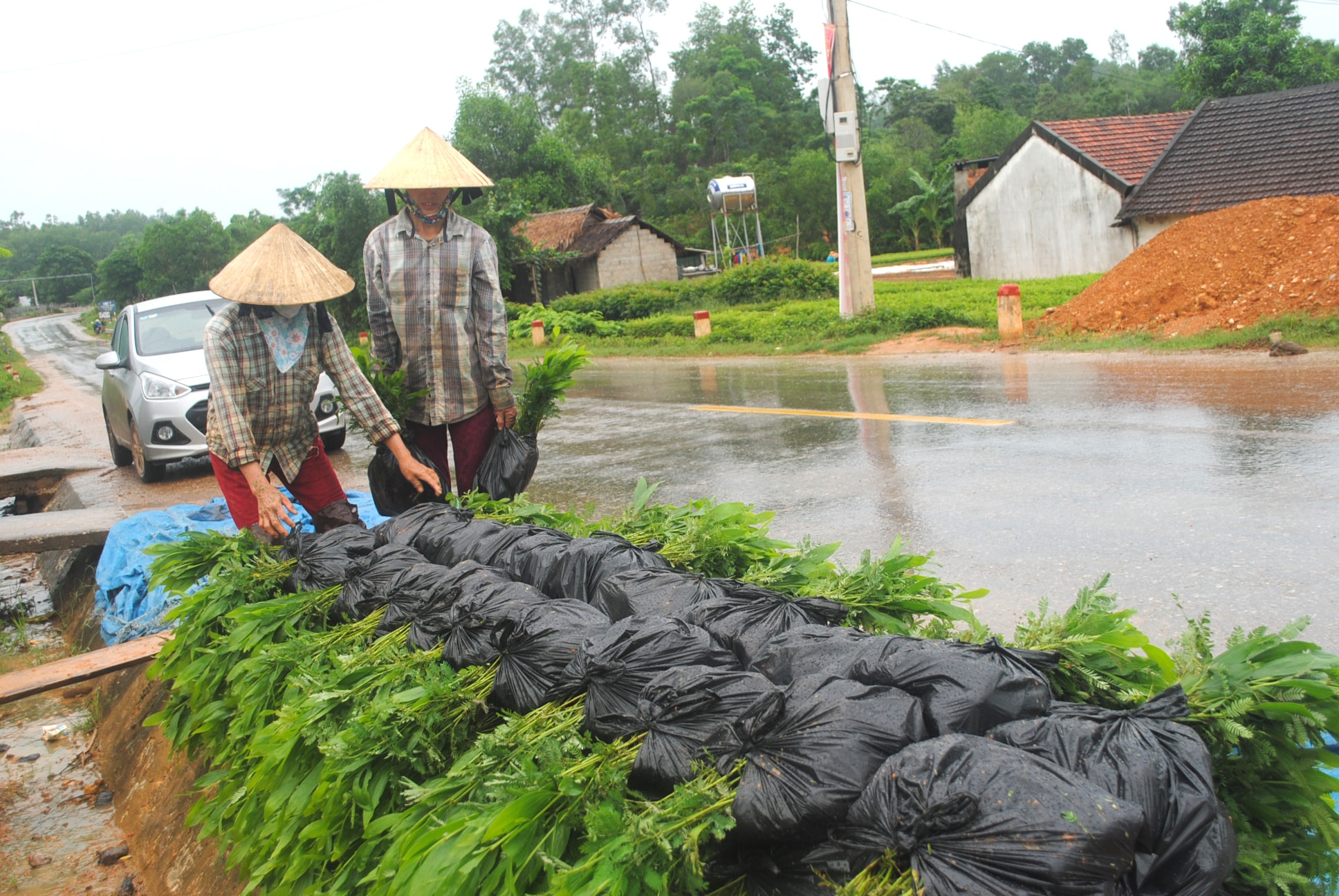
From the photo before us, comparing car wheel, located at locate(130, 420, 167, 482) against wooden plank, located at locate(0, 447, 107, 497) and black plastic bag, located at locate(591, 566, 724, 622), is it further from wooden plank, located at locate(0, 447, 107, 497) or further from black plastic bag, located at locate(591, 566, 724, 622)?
black plastic bag, located at locate(591, 566, 724, 622)

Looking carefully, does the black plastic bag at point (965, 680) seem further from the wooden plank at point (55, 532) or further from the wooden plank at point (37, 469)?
the wooden plank at point (37, 469)

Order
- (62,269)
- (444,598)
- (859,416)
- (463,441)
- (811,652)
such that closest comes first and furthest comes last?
(811,652)
(444,598)
(463,441)
(859,416)
(62,269)

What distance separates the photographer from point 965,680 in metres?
1.79

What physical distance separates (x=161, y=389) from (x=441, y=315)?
6458 millimetres

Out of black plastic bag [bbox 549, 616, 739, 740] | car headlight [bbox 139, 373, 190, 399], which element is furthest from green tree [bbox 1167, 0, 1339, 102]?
black plastic bag [bbox 549, 616, 739, 740]

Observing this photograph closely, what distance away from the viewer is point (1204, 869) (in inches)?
57.5

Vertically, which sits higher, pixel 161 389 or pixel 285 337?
pixel 285 337

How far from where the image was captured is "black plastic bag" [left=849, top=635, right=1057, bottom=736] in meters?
1.75

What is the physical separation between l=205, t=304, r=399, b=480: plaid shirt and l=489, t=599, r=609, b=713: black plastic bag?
1.94m

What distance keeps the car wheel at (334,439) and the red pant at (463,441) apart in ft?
19.7

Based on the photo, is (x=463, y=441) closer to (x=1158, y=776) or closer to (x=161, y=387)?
(x=1158, y=776)

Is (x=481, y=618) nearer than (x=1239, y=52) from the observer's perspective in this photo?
Yes

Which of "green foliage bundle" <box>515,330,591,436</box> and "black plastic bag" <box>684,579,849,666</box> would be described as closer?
"black plastic bag" <box>684,579,849,666</box>

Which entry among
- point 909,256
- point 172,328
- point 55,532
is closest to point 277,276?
point 55,532
